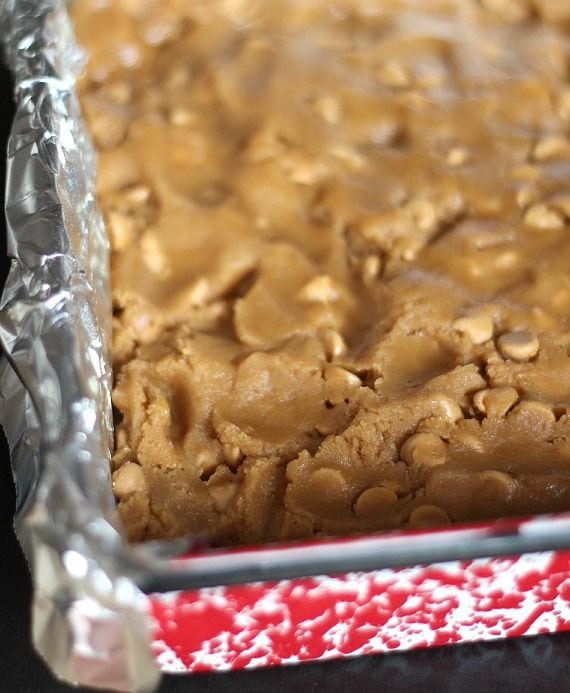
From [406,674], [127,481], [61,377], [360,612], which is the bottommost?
[406,674]

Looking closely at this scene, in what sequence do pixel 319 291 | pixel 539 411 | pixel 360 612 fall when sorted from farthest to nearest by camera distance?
1. pixel 319 291
2. pixel 539 411
3. pixel 360 612

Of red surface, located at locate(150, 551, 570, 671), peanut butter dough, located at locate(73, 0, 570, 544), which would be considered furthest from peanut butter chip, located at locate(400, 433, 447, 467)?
red surface, located at locate(150, 551, 570, 671)

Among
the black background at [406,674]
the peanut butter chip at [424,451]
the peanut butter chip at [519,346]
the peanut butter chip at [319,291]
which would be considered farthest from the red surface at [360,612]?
the peanut butter chip at [319,291]

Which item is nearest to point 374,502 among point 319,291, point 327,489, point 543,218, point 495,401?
point 327,489

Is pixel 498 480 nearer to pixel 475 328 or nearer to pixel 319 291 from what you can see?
pixel 475 328

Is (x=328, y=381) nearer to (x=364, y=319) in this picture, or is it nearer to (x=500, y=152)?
(x=364, y=319)
